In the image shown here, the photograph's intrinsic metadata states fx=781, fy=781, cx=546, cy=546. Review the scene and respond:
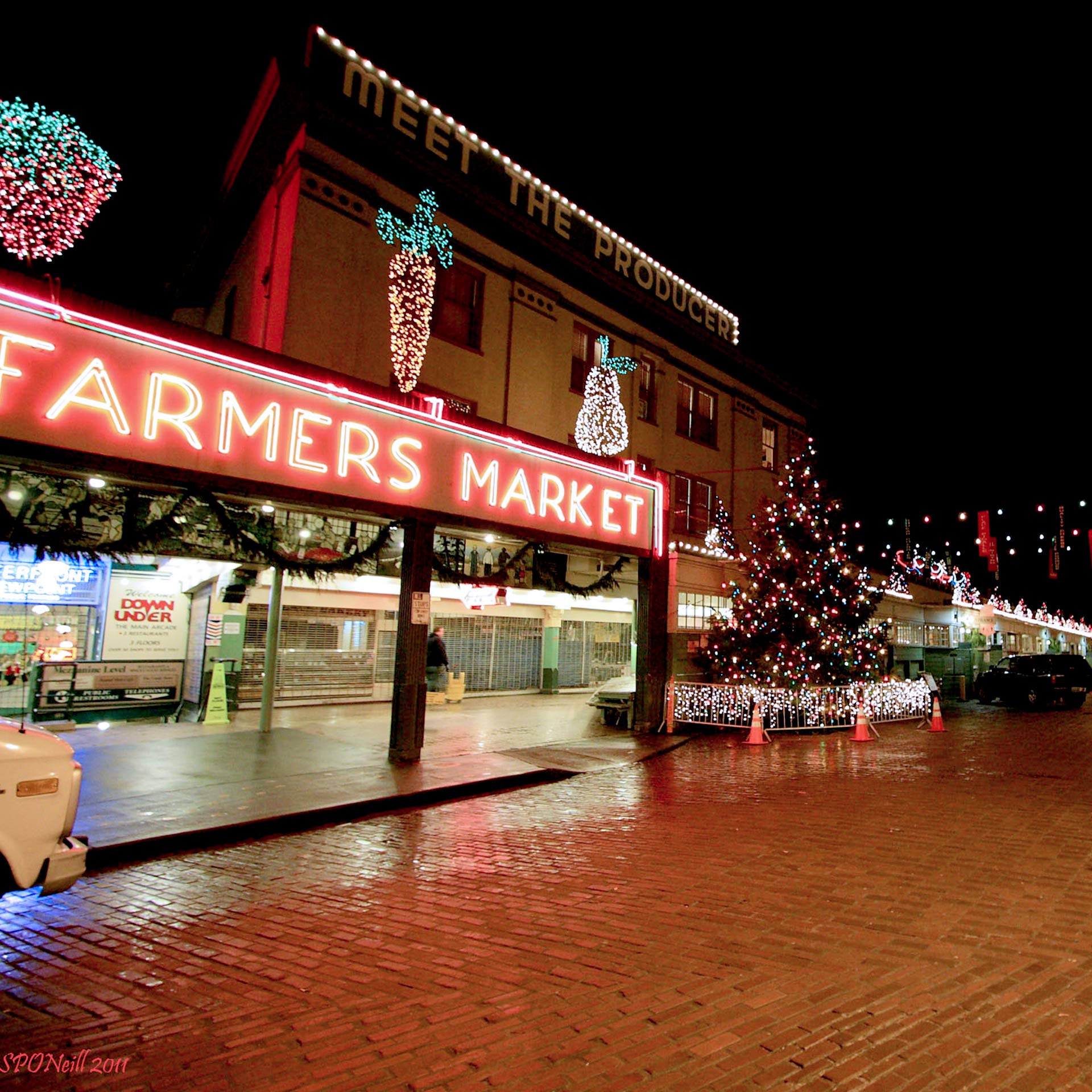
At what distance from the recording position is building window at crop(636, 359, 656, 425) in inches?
882

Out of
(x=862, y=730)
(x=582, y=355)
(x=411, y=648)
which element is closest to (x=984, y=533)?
(x=862, y=730)

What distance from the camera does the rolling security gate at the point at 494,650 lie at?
800 inches

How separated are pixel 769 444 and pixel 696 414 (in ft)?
15.1

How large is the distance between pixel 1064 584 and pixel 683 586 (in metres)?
67.9

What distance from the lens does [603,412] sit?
66.0 ft

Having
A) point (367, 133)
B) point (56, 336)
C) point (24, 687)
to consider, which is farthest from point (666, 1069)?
point (367, 133)

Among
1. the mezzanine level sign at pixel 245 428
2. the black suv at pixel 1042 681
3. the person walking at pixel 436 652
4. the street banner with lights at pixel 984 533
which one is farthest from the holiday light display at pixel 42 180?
the street banner with lights at pixel 984 533

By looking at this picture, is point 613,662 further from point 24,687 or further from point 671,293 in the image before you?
point 24,687

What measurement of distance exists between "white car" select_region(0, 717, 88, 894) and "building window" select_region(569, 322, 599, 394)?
16.6m

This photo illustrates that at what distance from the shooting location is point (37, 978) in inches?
172

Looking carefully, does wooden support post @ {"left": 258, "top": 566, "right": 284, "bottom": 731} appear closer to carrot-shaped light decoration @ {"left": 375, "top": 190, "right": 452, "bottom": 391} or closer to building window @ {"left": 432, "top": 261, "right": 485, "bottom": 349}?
carrot-shaped light decoration @ {"left": 375, "top": 190, "right": 452, "bottom": 391}

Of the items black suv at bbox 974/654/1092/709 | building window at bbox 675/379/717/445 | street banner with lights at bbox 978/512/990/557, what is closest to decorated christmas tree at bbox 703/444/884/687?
building window at bbox 675/379/717/445

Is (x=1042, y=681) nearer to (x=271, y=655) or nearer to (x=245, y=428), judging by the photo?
(x=271, y=655)

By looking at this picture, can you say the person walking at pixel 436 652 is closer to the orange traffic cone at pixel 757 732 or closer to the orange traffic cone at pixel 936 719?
the orange traffic cone at pixel 757 732
